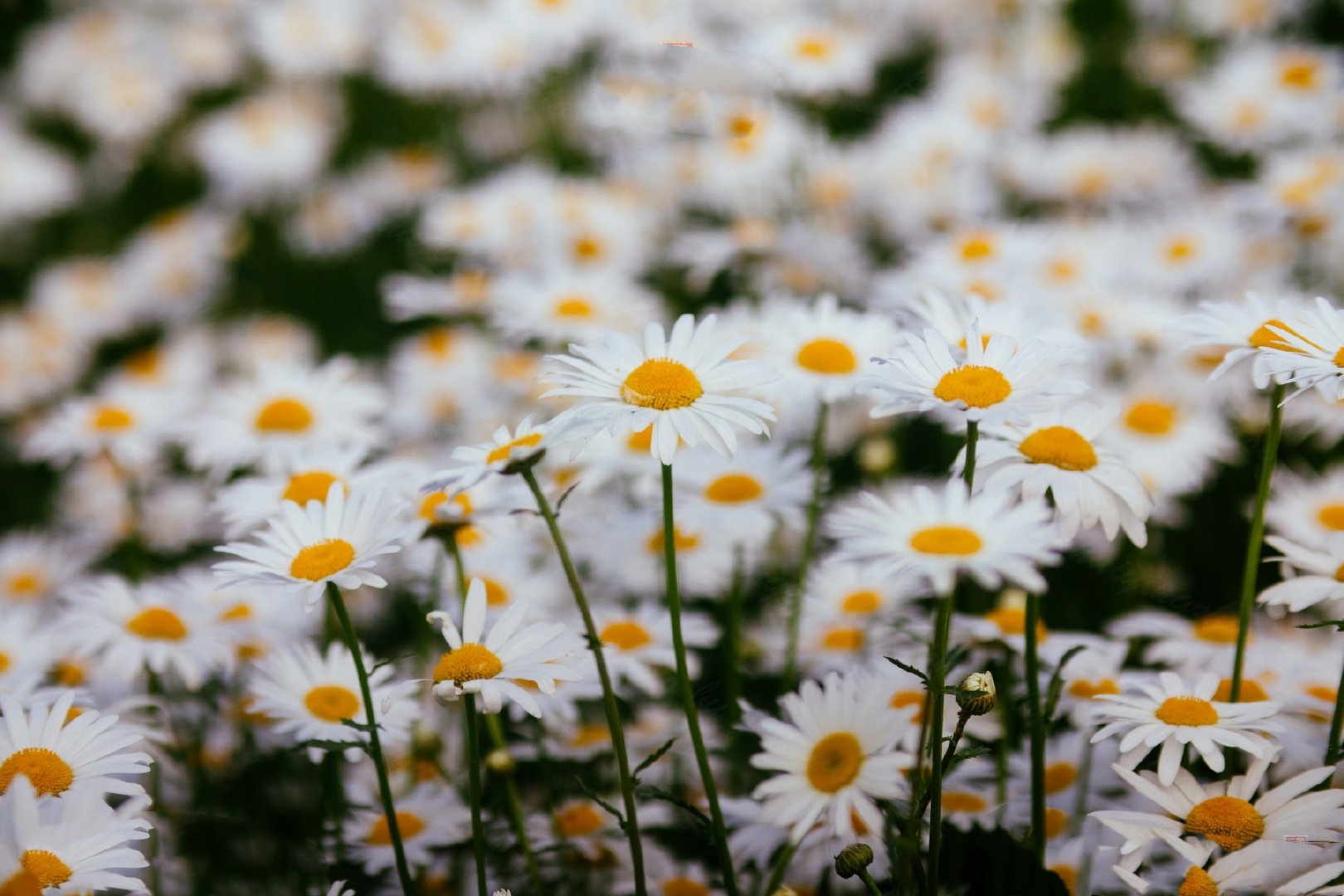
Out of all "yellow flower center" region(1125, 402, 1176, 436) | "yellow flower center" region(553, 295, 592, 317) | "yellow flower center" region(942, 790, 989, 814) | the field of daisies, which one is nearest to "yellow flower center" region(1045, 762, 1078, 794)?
the field of daisies

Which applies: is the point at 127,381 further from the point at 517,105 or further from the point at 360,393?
the point at 517,105

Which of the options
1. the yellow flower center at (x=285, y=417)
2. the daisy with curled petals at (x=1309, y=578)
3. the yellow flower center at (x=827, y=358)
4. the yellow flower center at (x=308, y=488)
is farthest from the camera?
the yellow flower center at (x=285, y=417)

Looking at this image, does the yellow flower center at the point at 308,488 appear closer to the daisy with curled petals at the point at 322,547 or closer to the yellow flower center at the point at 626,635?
the daisy with curled petals at the point at 322,547

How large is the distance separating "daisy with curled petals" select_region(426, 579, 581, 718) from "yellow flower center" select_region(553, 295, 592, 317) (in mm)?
1321

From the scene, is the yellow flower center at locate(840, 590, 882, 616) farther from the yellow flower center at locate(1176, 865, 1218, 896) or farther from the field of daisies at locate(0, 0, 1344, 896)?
the yellow flower center at locate(1176, 865, 1218, 896)

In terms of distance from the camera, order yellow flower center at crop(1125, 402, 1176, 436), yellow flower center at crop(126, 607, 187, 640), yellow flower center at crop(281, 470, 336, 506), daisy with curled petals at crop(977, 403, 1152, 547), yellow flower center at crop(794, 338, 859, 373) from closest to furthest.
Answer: daisy with curled petals at crop(977, 403, 1152, 547) → yellow flower center at crop(281, 470, 336, 506) → yellow flower center at crop(126, 607, 187, 640) → yellow flower center at crop(794, 338, 859, 373) → yellow flower center at crop(1125, 402, 1176, 436)

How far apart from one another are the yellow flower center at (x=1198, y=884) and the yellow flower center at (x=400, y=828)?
3.48 feet

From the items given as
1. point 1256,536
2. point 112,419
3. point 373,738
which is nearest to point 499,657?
point 373,738

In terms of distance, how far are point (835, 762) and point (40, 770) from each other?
0.98m

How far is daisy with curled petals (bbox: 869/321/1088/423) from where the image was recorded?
126cm

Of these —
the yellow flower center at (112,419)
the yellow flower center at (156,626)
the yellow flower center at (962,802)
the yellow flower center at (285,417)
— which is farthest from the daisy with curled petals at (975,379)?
the yellow flower center at (112,419)

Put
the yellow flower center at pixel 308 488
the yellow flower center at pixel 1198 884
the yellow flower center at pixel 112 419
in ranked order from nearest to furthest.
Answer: the yellow flower center at pixel 1198 884, the yellow flower center at pixel 308 488, the yellow flower center at pixel 112 419

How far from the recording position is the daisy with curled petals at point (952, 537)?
43.4 inches

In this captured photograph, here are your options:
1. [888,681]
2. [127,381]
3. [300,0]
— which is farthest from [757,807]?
[300,0]
